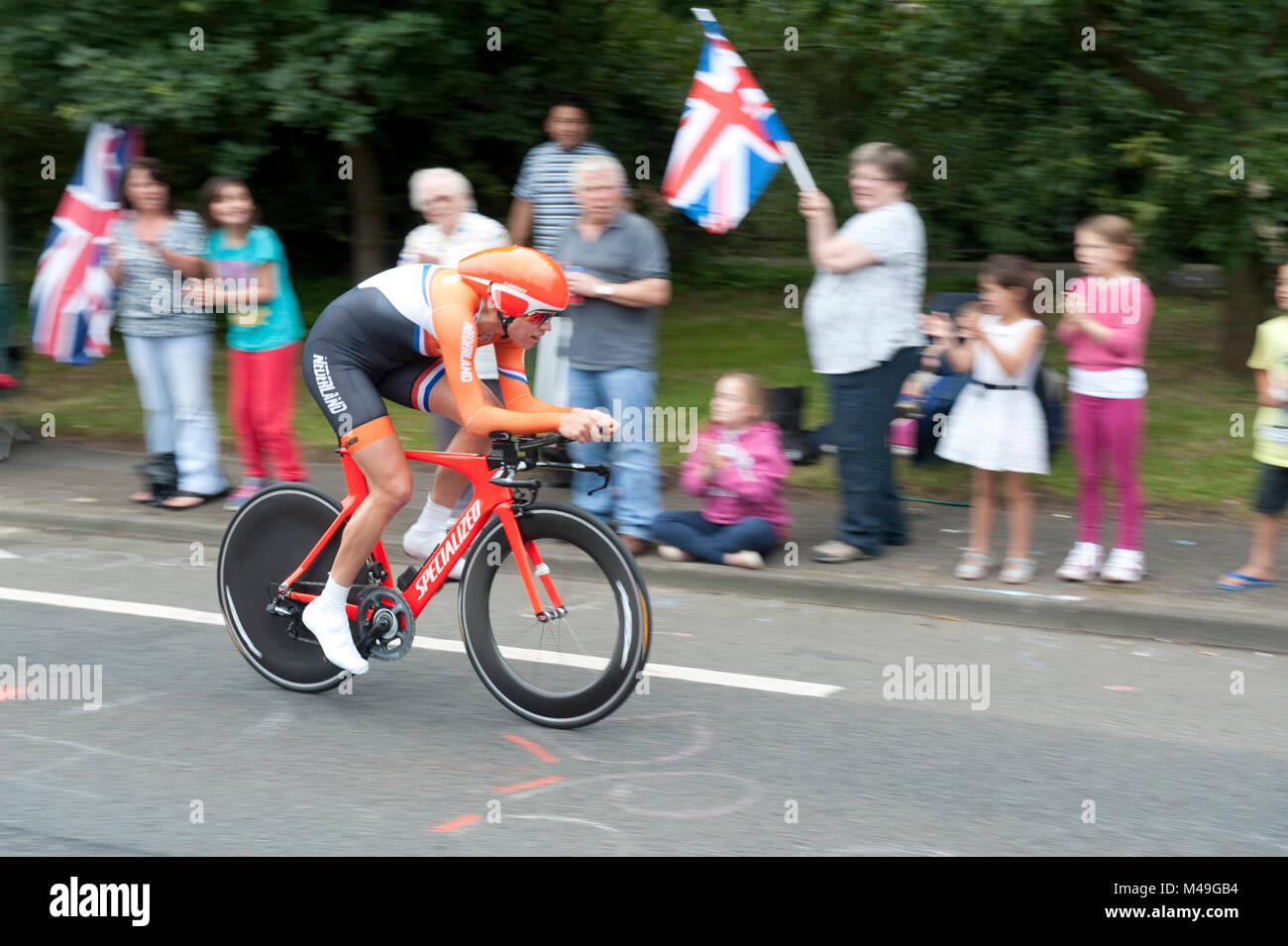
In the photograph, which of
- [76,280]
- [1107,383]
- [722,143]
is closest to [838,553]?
[1107,383]

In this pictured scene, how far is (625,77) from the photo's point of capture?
15.8 meters

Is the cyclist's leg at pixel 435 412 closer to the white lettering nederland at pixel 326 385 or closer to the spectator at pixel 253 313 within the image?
the white lettering nederland at pixel 326 385

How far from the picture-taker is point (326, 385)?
17.3 ft

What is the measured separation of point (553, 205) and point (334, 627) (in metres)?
4.16

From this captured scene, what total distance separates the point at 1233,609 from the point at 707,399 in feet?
17.7

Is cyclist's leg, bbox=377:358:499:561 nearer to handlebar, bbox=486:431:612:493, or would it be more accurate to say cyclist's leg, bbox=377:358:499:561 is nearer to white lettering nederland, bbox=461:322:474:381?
handlebar, bbox=486:431:612:493

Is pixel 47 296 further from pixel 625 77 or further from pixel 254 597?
pixel 625 77

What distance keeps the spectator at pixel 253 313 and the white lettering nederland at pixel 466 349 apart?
12.7ft

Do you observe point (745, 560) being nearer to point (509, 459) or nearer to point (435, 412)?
point (435, 412)

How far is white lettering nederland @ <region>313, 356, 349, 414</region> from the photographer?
207 inches

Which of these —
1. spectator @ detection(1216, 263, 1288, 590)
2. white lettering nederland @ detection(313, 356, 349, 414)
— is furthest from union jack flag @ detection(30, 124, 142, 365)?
spectator @ detection(1216, 263, 1288, 590)

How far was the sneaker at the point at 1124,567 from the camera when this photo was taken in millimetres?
7176

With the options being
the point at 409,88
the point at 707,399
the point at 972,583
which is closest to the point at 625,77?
the point at 409,88

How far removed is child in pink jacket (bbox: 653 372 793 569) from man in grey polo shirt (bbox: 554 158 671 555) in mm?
279
